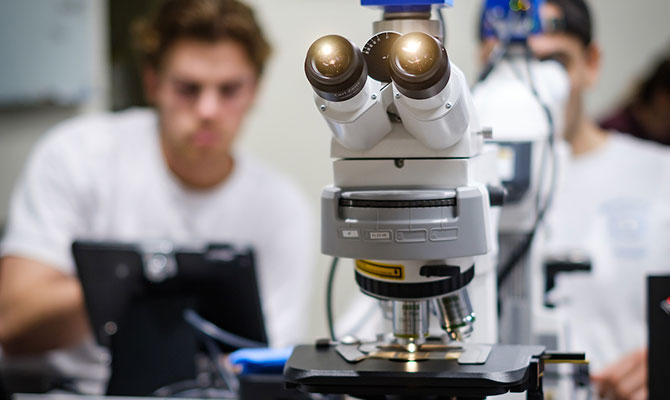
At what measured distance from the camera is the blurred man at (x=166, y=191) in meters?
1.98

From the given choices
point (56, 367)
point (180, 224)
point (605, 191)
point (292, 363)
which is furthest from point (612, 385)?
point (180, 224)

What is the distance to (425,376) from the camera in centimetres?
83

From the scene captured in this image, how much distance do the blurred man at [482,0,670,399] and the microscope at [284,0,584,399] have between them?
102 cm

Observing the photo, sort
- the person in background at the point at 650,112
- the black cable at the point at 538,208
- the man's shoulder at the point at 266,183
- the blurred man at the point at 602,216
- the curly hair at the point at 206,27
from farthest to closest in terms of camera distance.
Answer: the person in background at the point at 650,112 < the man's shoulder at the point at 266,183 < the curly hair at the point at 206,27 < the blurred man at the point at 602,216 < the black cable at the point at 538,208

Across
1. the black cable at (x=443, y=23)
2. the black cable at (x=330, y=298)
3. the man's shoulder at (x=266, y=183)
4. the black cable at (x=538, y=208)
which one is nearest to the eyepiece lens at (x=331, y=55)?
the black cable at (x=443, y=23)

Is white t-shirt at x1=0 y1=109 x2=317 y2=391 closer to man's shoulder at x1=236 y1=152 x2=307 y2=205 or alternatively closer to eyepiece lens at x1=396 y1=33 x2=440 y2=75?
man's shoulder at x1=236 y1=152 x2=307 y2=205

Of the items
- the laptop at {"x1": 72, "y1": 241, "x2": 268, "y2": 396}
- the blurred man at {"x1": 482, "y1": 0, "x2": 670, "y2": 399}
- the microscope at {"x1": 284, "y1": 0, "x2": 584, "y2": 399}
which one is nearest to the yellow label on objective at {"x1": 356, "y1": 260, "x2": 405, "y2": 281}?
the microscope at {"x1": 284, "y1": 0, "x2": 584, "y2": 399}

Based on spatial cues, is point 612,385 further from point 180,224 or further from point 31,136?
point 31,136

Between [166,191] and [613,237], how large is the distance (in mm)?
1230

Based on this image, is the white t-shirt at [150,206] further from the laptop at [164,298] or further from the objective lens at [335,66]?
the objective lens at [335,66]

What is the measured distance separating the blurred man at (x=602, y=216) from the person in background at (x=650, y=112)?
4.16 ft

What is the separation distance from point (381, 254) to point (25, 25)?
2455mm

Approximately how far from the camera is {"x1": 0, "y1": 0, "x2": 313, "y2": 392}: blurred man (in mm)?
1979

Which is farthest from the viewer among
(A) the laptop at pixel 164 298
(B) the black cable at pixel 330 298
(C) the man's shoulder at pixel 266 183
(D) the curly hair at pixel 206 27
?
(C) the man's shoulder at pixel 266 183
